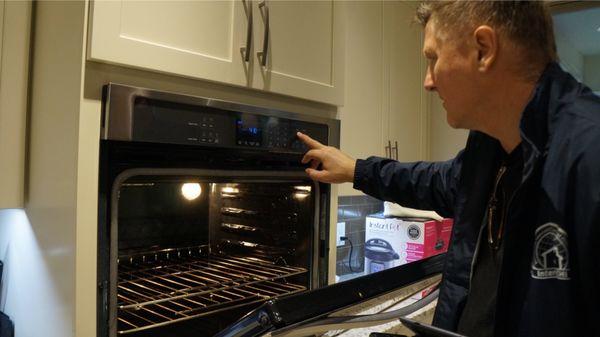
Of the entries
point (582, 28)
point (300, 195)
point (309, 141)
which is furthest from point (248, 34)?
point (582, 28)

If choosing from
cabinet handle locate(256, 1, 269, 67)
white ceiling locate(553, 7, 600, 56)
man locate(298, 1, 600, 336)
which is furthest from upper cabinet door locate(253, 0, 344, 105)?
white ceiling locate(553, 7, 600, 56)

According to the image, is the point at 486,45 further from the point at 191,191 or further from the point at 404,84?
the point at 404,84

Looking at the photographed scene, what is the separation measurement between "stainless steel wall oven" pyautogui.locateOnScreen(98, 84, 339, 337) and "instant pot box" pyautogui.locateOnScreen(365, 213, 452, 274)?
2.99ft

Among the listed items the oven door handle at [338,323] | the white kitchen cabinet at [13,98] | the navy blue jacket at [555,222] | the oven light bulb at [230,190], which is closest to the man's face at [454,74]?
the navy blue jacket at [555,222]

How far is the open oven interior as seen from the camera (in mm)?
1055

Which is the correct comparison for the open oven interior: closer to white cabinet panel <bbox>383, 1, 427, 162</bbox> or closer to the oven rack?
the oven rack

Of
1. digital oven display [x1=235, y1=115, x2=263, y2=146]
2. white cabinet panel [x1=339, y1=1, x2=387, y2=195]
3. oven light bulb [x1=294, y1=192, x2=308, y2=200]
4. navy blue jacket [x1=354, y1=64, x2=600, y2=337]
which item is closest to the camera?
navy blue jacket [x1=354, y1=64, x2=600, y2=337]

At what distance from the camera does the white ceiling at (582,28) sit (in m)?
2.13

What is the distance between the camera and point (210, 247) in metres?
1.39

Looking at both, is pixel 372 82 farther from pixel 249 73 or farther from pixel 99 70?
pixel 99 70

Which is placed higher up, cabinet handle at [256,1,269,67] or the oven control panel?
cabinet handle at [256,1,269,67]

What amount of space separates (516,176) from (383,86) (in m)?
1.37

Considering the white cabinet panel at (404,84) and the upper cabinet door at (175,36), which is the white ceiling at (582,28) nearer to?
the white cabinet panel at (404,84)

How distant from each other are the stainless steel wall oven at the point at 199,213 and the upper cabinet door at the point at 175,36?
6 cm
